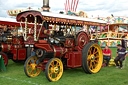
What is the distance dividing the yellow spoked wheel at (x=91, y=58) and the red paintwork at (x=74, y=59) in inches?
4.9

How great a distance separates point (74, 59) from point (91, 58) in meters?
0.72

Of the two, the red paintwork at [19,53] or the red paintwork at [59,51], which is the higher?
the red paintwork at [59,51]

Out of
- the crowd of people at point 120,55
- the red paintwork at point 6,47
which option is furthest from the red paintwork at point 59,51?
the red paintwork at point 6,47

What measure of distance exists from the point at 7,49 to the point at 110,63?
429 centimetres

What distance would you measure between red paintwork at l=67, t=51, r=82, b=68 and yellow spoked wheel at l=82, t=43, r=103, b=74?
0.12 m

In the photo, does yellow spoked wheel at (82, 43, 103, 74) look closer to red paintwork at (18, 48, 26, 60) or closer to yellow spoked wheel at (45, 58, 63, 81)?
yellow spoked wheel at (45, 58, 63, 81)

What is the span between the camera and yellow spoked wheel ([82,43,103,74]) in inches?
216

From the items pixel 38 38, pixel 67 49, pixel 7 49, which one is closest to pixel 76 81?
pixel 67 49

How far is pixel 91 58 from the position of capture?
5.80 m

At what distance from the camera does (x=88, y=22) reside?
19.9 feet

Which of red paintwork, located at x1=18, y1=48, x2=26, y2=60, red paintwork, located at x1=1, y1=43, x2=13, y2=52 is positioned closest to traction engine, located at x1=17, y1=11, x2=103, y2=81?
red paintwork, located at x1=18, y1=48, x2=26, y2=60

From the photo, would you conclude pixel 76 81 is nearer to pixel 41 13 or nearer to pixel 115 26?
pixel 41 13

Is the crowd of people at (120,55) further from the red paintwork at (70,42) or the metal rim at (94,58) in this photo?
the red paintwork at (70,42)

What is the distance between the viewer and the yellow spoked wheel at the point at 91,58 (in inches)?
216
